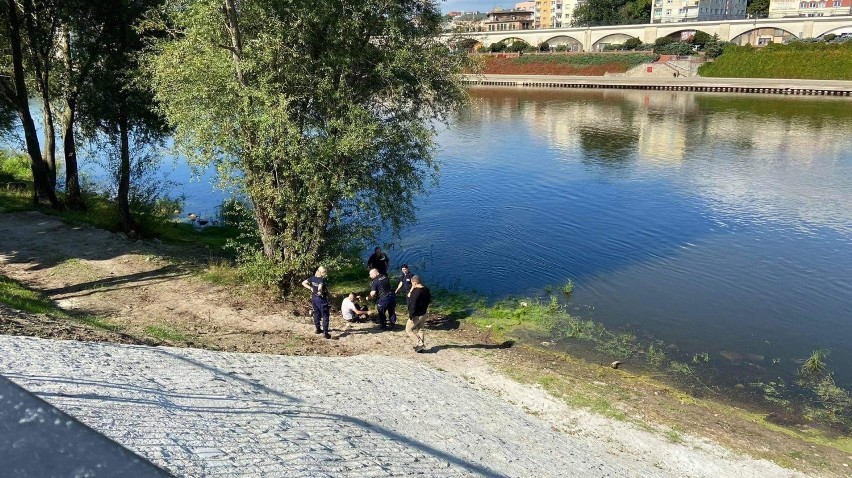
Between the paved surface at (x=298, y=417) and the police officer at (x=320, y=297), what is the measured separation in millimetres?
1848

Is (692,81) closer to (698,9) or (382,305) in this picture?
(698,9)

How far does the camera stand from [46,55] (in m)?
23.8

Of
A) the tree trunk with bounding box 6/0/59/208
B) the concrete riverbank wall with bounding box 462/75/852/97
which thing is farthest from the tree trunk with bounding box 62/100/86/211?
the concrete riverbank wall with bounding box 462/75/852/97

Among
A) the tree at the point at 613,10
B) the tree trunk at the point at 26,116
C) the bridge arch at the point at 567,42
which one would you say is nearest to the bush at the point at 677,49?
the bridge arch at the point at 567,42

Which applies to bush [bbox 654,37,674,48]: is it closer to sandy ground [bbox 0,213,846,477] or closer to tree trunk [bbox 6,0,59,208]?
tree trunk [bbox 6,0,59,208]

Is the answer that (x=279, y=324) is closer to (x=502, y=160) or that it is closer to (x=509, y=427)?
(x=509, y=427)

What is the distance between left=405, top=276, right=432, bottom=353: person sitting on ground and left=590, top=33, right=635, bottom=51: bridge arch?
119 metres

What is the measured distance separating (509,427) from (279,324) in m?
7.29

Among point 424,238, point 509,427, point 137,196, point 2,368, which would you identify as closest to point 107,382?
point 2,368

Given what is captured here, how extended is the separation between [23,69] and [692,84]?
8646cm

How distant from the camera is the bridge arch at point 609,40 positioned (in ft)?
403

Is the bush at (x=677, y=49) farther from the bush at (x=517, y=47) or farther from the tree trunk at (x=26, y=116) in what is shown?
the tree trunk at (x=26, y=116)

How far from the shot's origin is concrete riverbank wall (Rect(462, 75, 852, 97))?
79.6 metres

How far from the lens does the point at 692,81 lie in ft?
301
